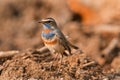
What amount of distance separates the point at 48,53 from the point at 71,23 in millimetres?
8162

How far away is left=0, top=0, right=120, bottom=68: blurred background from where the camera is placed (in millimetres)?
14543

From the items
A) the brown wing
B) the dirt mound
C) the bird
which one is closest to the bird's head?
the bird

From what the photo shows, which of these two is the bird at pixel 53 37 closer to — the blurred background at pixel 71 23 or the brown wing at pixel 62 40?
the brown wing at pixel 62 40

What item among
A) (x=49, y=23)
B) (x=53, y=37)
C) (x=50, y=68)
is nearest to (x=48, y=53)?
(x=53, y=37)

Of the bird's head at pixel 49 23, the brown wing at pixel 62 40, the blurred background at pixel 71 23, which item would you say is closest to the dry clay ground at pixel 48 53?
the blurred background at pixel 71 23

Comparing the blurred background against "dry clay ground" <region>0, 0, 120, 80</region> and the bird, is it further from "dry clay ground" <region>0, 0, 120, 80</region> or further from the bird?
the bird

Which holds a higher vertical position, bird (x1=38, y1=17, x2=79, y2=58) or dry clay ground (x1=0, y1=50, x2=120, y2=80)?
bird (x1=38, y1=17, x2=79, y2=58)

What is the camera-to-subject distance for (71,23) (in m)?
17.9

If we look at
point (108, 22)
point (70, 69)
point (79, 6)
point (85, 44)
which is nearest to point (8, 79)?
point (70, 69)

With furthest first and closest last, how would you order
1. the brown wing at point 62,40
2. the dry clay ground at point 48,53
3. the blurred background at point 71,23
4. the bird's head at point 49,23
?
the blurred background at point 71,23
the brown wing at point 62,40
the bird's head at point 49,23
the dry clay ground at point 48,53

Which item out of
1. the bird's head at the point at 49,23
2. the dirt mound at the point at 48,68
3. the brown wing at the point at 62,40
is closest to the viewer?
the dirt mound at the point at 48,68

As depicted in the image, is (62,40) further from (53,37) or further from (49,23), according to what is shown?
(49,23)

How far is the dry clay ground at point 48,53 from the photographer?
8.51 metres

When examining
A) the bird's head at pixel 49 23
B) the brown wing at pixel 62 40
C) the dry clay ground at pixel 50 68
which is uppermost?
the bird's head at pixel 49 23
